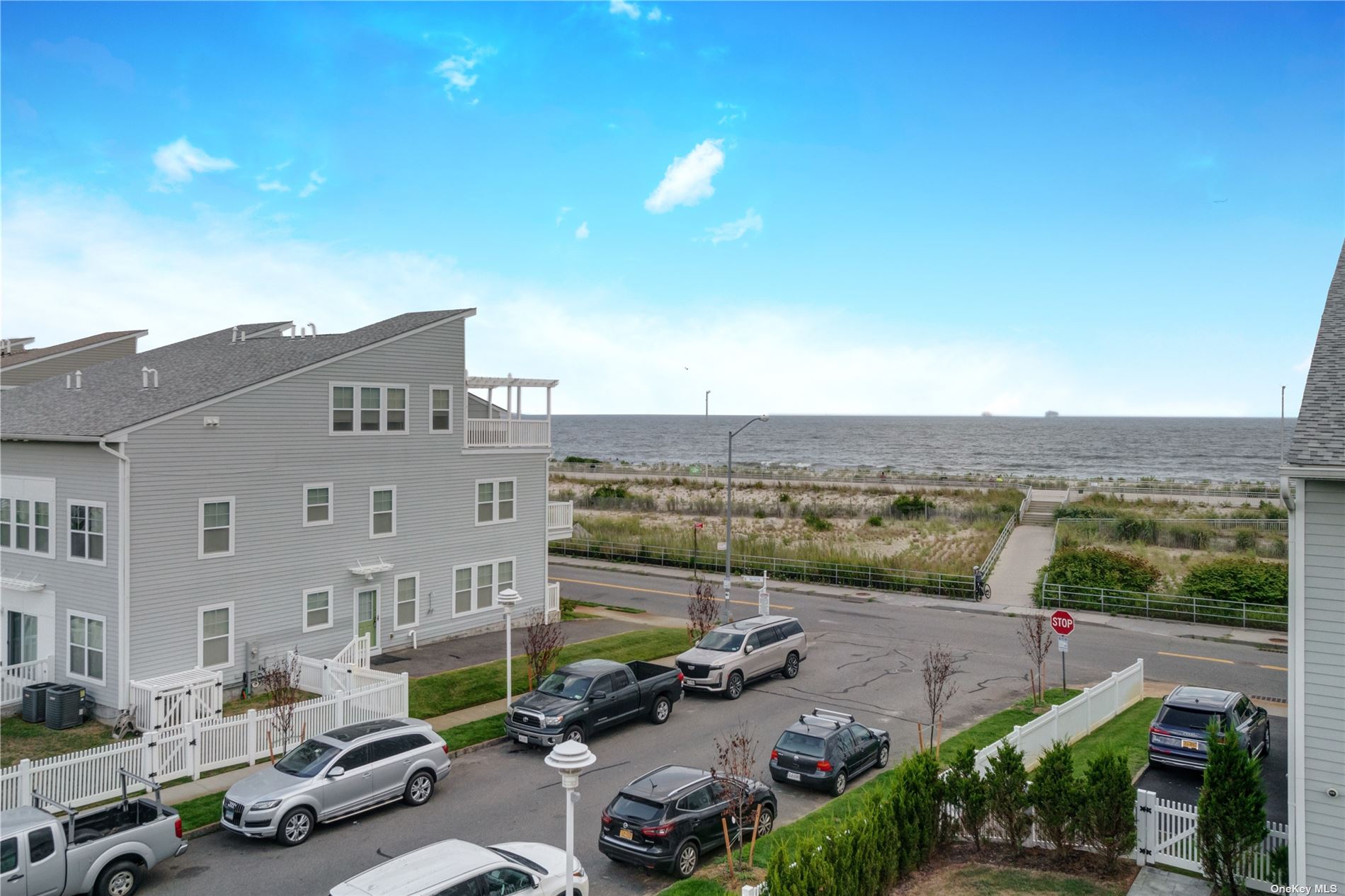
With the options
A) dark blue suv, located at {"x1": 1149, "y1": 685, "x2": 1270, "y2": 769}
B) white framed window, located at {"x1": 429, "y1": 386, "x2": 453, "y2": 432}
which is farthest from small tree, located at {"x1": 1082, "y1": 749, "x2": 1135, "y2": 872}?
white framed window, located at {"x1": 429, "y1": 386, "x2": 453, "y2": 432}

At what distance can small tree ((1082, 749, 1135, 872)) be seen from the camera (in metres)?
13.4

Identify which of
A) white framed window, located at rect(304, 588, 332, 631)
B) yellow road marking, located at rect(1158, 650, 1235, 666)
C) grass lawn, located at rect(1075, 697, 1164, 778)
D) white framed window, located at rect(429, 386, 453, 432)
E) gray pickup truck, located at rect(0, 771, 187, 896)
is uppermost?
white framed window, located at rect(429, 386, 453, 432)

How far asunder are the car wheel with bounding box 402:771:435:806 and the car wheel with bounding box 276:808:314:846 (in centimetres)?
194

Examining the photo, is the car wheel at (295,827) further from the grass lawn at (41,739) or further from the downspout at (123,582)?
the downspout at (123,582)

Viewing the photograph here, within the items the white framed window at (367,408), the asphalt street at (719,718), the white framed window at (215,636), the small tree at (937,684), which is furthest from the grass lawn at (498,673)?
the small tree at (937,684)

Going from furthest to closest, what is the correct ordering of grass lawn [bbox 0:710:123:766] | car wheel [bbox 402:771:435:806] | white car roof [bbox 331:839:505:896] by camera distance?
grass lawn [bbox 0:710:123:766] < car wheel [bbox 402:771:435:806] < white car roof [bbox 331:839:505:896]

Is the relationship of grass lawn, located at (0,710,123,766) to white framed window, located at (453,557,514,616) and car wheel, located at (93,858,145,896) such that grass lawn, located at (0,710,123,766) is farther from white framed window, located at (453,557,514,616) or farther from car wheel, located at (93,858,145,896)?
white framed window, located at (453,557,514,616)

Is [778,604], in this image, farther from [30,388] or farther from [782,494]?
[782,494]

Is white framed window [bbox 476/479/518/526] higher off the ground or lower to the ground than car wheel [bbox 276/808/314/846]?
higher

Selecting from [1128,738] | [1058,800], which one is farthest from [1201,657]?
[1058,800]

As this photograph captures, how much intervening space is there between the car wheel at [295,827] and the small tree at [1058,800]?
1184cm

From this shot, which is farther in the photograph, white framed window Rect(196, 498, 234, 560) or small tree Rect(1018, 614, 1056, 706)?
small tree Rect(1018, 614, 1056, 706)

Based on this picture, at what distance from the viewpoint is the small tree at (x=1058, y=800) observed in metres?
13.6

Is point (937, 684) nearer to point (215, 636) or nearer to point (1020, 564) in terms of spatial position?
point (215, 636)
